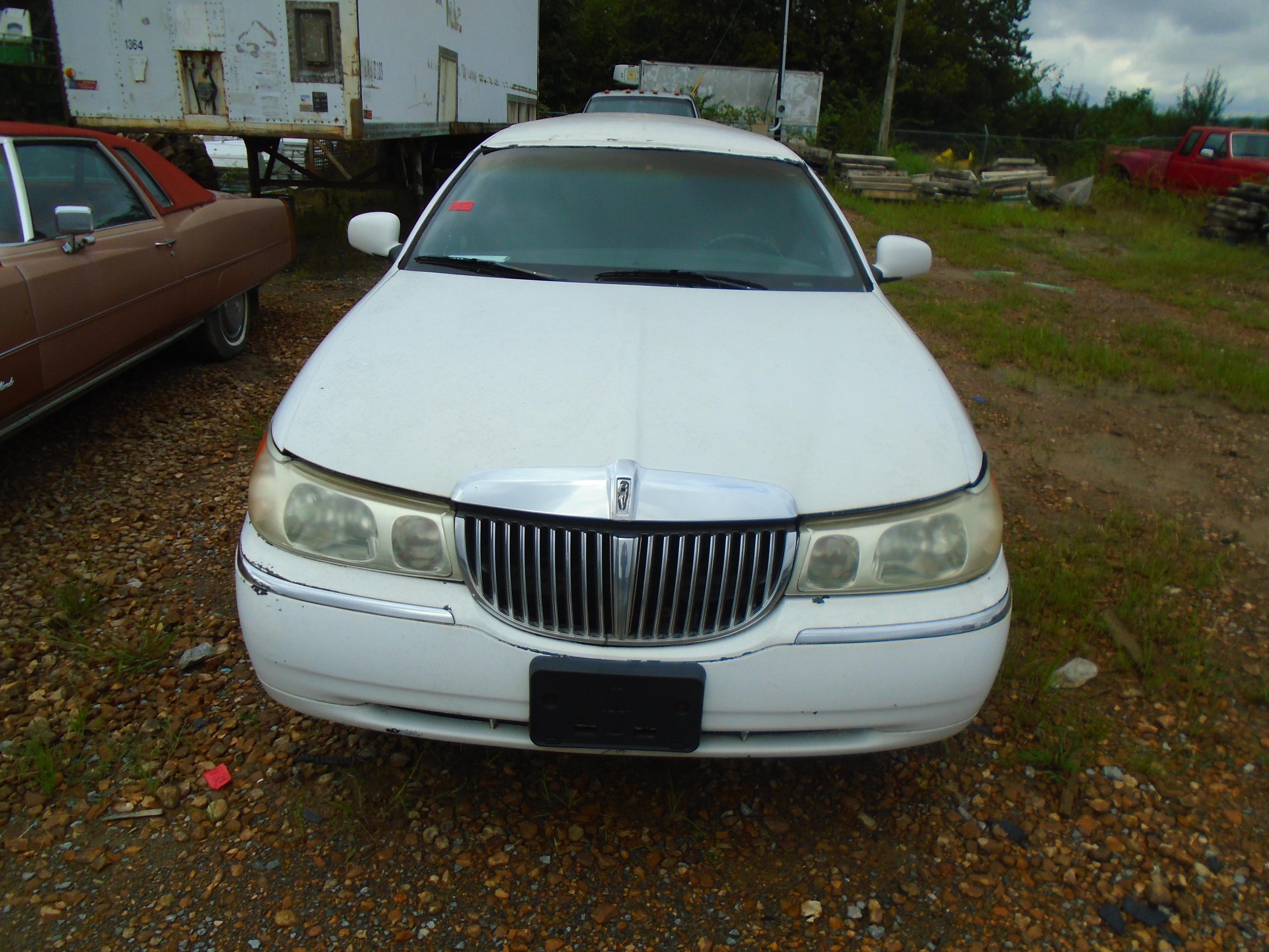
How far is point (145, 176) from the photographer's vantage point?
4707mm

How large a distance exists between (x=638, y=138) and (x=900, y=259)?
1.12m

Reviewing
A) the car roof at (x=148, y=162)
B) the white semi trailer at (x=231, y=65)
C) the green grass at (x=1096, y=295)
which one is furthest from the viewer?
the white semi trailer at (x=231, y=65)

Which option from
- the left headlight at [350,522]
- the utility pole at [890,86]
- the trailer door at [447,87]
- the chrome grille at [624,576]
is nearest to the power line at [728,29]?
Result: the utility pole at [890,86]

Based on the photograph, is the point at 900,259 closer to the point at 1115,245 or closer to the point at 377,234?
the point at 377,234

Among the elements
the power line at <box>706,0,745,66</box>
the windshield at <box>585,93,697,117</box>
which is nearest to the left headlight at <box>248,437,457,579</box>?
the windshield at <box>585,93,697,117</box>

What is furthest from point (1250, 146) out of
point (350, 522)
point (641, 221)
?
point (350, 522)

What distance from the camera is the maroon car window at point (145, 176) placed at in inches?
181

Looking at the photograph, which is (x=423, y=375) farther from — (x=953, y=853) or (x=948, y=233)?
(x=948, y=233)

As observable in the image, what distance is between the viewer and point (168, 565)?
3205 mm

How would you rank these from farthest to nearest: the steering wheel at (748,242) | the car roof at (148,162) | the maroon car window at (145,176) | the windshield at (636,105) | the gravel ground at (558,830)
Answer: the windshield at (636,105) → the maroon car window at (145,176) → the car roof at (148,162) → the steering wheel at (748,242) → the gravel ground at (558,830)

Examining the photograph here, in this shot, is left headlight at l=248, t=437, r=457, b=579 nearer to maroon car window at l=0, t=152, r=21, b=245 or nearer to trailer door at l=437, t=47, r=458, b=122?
maroon car window at l=0, t=152, r=21, b=245

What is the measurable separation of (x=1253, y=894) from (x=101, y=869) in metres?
2.62

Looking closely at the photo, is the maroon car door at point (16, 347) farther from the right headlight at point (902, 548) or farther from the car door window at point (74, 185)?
the right headlight at point (902, 548)

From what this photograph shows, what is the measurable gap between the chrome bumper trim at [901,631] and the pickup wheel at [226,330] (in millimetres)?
4389
